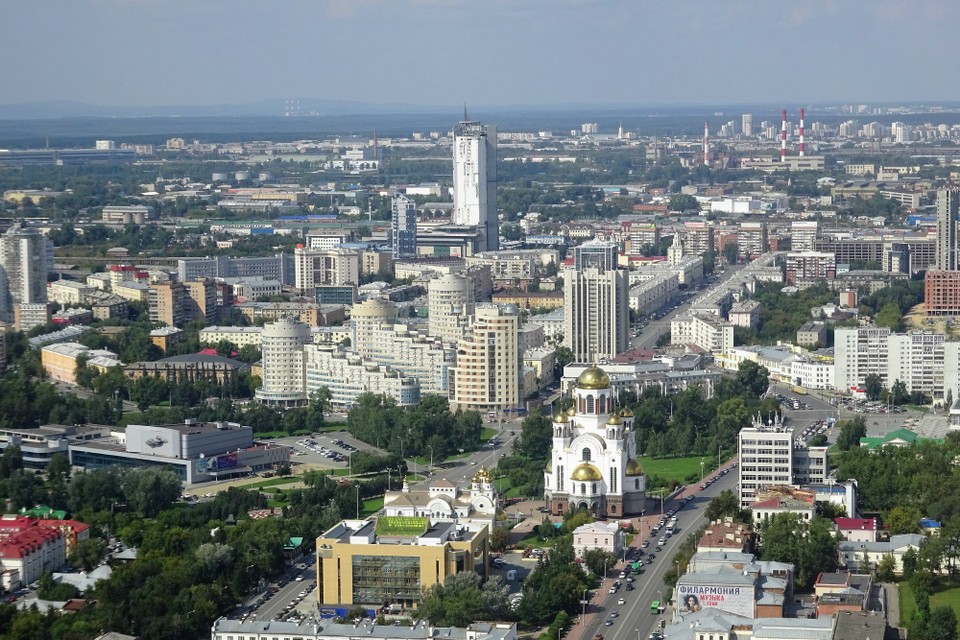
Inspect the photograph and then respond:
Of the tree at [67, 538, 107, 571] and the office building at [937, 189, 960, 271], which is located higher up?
the office building at [937, 189, 960, 271]

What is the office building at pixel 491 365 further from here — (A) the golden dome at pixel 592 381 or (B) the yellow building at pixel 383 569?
(B) the yellow building at pixel 383 569

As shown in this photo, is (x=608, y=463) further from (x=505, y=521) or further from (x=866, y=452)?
(x=866, y=452)

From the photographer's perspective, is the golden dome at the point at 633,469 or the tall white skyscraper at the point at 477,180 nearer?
the golden dome at the point at 633,469

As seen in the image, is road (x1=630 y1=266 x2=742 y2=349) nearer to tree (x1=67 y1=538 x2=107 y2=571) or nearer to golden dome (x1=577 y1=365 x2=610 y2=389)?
golden dome (x1=577 y1=365 x2=610 y2=389)

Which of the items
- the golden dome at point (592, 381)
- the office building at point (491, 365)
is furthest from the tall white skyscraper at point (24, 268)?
the golden dome at point (592, 381)

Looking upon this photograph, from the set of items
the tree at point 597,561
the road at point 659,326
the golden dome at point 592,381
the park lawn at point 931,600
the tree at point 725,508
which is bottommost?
the park lawn at point 931,600

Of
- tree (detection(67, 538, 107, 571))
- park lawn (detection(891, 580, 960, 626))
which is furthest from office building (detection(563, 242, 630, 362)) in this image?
park lawn (detection(891, 580, 960, 626))
